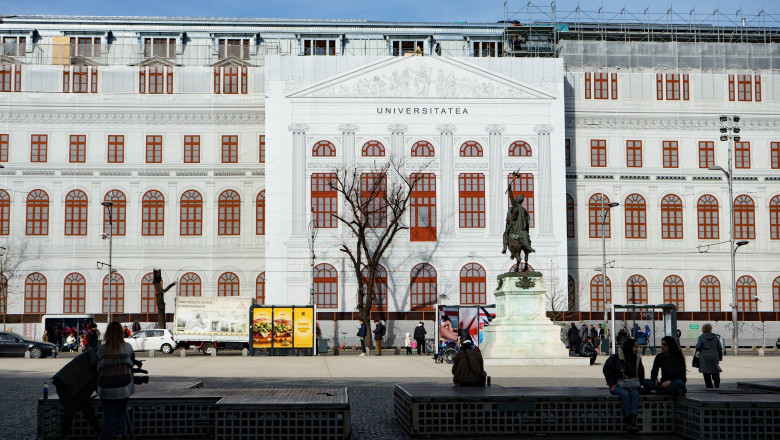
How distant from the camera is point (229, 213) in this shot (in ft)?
210

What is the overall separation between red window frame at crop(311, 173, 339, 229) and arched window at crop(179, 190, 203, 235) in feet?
26.8

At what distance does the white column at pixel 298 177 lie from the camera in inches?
2378

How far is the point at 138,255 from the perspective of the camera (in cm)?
6291

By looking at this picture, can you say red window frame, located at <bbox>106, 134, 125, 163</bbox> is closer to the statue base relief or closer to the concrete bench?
the statue base relief

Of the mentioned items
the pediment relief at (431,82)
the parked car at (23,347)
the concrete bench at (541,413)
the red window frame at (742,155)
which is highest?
the pediment relief at (431,82)

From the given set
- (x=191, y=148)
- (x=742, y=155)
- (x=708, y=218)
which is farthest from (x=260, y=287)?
(x=742, y=155)

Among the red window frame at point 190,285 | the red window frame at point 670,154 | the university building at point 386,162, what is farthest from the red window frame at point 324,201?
the red window frame at point 670,154

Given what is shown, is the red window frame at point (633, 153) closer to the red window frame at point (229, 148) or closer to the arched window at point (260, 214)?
the arched window at point (260, 214)

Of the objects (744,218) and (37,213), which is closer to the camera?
(37,213)

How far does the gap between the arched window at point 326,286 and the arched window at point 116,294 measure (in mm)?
12564

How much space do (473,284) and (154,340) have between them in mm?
19703

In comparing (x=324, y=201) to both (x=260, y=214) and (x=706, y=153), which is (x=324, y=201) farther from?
(x=706, y=153)

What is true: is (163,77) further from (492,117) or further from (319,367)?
(319,367)

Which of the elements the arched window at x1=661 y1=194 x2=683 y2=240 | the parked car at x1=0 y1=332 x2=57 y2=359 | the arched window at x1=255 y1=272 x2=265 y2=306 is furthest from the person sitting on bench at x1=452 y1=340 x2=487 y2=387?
the arched window at x1=661 y1=194 x2=683 y2=240
